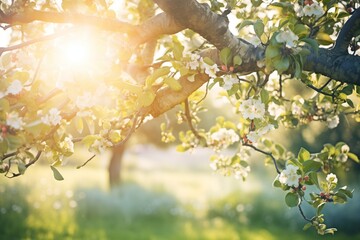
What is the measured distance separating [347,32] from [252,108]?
0.82 metres

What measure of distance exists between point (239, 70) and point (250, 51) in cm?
14

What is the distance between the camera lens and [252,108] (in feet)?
10.6

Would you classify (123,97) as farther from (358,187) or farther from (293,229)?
(358,187)

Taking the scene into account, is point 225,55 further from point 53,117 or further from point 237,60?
point 53,117

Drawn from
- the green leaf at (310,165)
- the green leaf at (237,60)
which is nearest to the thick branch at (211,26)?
the green leaf at (237,60)

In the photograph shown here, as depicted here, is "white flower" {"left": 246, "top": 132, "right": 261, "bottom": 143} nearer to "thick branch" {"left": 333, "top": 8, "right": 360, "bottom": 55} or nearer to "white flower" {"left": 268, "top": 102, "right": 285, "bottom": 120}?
"thick branch" {"left": 333, "top": 8, "right": 360, "bottom": 55}

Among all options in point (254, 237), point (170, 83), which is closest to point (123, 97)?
point (170, 83)

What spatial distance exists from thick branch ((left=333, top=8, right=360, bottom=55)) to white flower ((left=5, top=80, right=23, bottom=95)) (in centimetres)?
205

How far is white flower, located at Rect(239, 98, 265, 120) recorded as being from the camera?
3.23m

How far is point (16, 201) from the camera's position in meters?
10.9

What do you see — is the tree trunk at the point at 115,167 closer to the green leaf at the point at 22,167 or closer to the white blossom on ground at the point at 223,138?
the white blossom on ground at the point at 223,138

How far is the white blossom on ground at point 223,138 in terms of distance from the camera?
4.56 m

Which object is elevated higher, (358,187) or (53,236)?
(53,236)

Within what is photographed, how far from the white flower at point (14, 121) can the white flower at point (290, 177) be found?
5.28ft
